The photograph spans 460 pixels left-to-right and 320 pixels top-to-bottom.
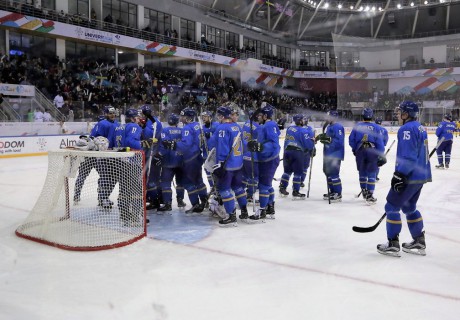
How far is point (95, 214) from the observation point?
5469mm

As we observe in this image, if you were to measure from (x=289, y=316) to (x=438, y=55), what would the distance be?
3573 cm

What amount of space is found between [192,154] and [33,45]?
1566 cm

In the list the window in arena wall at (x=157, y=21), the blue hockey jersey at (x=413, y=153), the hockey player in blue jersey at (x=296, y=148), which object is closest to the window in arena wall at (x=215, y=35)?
the window in arena wall at (x=157, y=21)

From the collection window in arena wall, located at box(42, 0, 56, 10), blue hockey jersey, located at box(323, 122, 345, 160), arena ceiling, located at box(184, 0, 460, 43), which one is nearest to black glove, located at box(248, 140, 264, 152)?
blue hockey jersey, located at box(323, 122, 345, 160)

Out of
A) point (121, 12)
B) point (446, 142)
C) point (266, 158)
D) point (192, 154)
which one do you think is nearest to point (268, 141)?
point (266, 158)

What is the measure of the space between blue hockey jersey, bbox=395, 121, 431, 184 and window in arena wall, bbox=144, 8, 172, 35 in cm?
2114

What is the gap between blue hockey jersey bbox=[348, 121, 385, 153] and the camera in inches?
253

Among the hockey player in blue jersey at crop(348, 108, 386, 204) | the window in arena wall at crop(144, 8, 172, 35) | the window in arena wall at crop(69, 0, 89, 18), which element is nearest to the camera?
the hockey player in blue jersey at crop(348, 108, 386, 204)

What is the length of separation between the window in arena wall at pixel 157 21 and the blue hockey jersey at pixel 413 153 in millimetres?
21135

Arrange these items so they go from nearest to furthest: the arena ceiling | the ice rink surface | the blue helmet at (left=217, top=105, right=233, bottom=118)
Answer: the ice rink surface
the blue helmet at (left=217, top=105, right=233, bottom=118)
the arena ceiling

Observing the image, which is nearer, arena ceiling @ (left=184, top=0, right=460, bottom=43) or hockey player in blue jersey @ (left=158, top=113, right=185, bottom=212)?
hockey player in blue jersey @ (left=158, top=113, right=185, bottom=212)

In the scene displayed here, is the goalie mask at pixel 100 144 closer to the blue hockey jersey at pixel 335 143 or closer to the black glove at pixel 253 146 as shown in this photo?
the black glove at pixel 253 146

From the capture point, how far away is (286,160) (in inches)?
273

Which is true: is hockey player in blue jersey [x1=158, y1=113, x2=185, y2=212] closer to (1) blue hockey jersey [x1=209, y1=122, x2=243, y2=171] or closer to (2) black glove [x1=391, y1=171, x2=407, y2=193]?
(1) blue hockey jersey [x1=209, y1=122, x2=243, y2=171]
